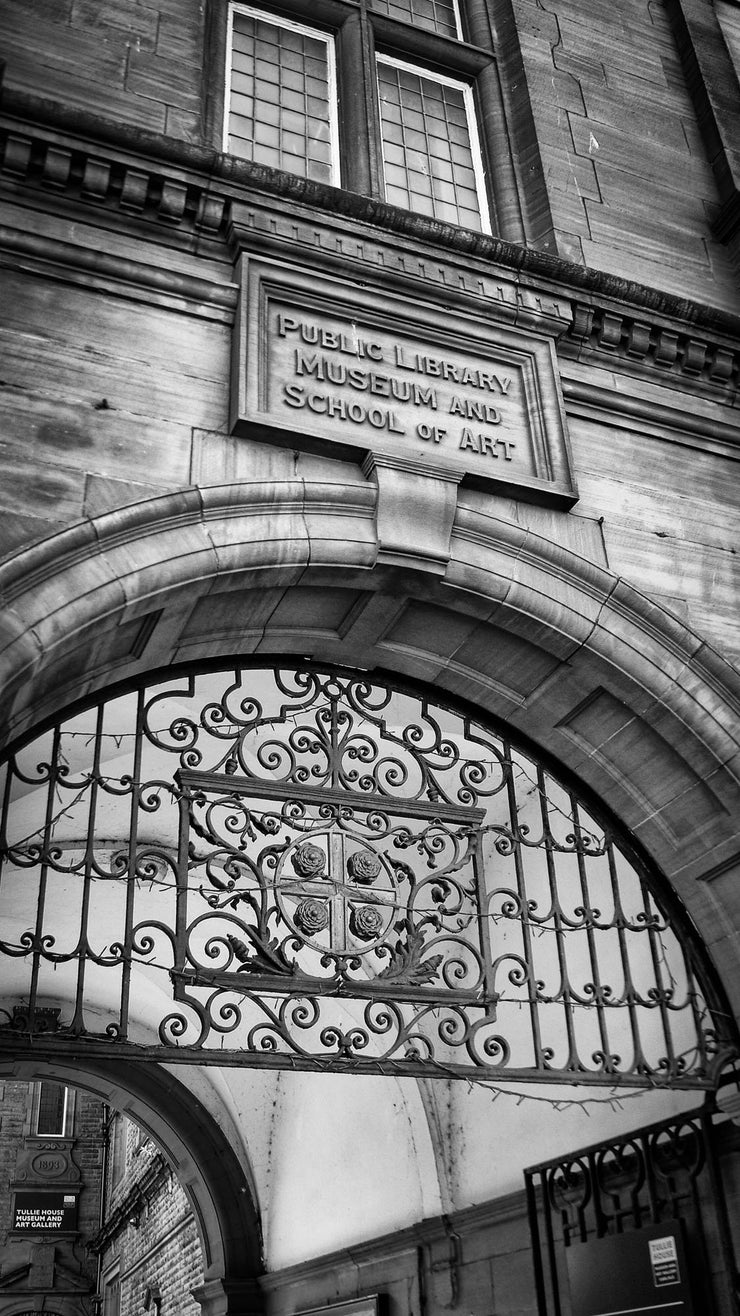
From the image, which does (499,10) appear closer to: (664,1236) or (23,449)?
(23,449)

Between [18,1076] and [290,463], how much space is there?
223 inches

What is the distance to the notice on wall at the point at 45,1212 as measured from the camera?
20594 millimetres

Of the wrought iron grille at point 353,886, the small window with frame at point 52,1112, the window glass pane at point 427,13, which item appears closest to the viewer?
the wrought iron grille at point 353,886

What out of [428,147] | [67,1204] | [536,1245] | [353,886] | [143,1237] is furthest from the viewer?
[67,1204]

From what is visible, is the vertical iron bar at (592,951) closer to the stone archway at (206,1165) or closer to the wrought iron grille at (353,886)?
the wrought iron grille at (353,886)

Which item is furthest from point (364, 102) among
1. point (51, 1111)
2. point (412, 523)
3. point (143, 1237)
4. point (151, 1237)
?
point (51, 1111)

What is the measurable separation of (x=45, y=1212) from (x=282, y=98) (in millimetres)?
19174

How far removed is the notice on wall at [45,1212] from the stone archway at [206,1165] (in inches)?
426

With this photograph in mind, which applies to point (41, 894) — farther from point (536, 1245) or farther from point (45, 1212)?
point (45, 1212)

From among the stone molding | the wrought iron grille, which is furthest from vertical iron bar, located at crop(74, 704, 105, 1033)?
the stone molding

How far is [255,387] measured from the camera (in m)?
5.46

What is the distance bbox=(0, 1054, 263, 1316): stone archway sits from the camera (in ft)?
34.8

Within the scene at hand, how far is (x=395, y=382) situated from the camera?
5898mm

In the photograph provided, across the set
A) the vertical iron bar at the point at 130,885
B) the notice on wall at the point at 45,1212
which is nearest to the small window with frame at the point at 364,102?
the vertical iron bar at the point at 130,885
